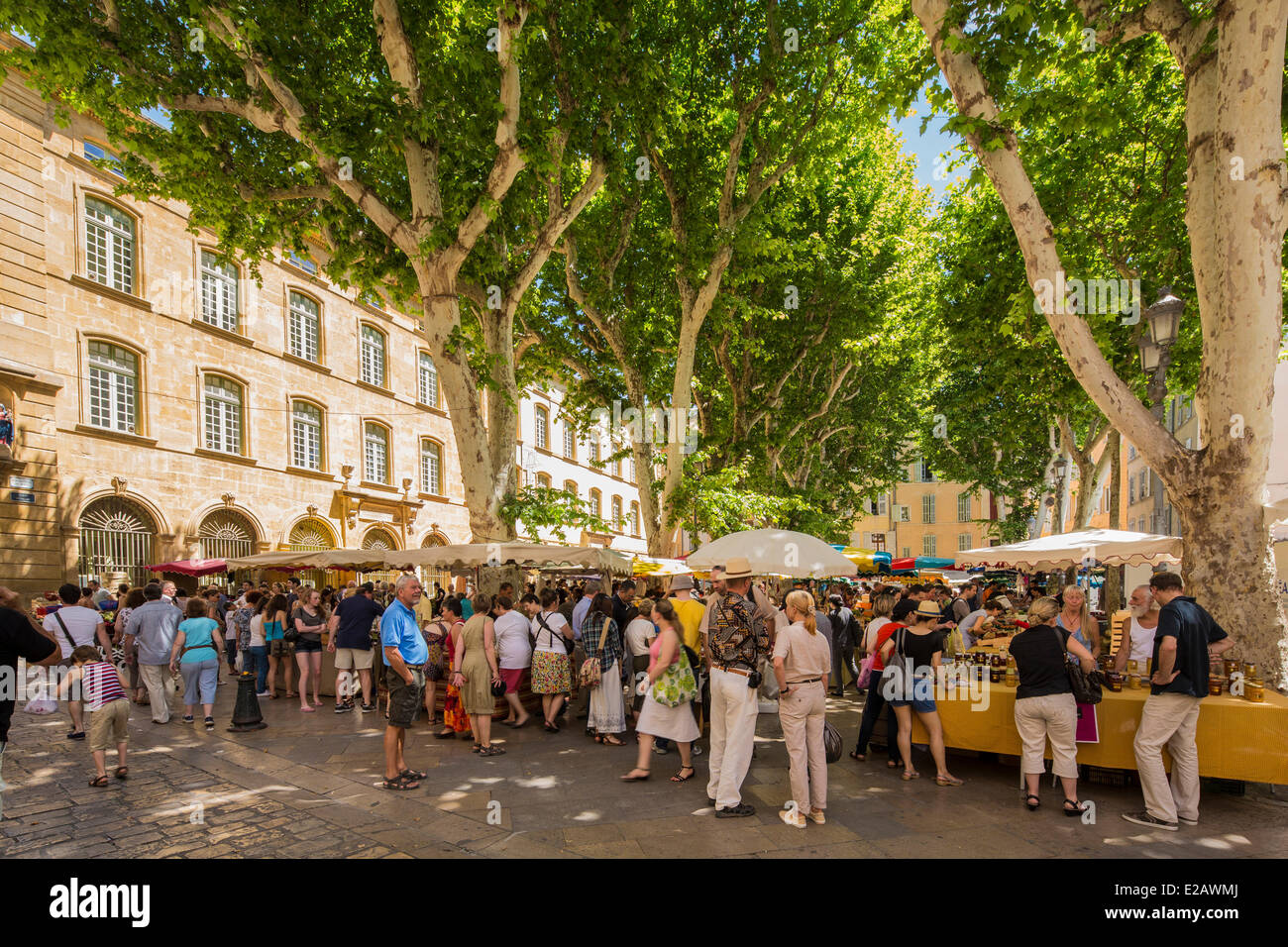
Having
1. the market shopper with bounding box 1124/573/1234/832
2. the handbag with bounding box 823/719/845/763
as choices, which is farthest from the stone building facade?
the market shopper with bounding box 1124/573/1234/832

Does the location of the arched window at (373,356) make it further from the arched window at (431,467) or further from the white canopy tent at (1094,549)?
the white canopy tent at (1094,549)

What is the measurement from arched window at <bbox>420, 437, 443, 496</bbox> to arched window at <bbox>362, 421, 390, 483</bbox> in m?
1.91

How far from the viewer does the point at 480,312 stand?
40.3ft

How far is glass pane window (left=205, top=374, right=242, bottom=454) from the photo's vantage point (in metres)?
20.0

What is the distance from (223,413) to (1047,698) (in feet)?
70.3

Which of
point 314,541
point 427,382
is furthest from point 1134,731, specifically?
point 427,382

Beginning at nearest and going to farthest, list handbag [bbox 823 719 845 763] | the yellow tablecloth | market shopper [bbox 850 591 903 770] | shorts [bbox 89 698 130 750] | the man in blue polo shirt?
the yellow tablecloth < handbag [bbox 823 719 845 763] < the man in blue polo shirt < shorts [bbox 89 698 130 750] < market shopper [bbox 850 591 903 770]

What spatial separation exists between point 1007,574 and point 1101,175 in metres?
19.7

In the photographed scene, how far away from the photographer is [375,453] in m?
26.4

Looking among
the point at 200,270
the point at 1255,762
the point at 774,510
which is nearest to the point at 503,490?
the point at 774,510

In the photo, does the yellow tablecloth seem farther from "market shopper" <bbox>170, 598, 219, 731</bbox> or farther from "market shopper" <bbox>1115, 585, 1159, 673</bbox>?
"market shopper" <bbox>170, 598, 219, 731</bbox>

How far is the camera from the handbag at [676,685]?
6.67 m

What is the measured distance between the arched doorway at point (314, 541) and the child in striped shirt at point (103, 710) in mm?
16438

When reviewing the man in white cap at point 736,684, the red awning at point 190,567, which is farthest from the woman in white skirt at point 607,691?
the red awning at point 190,567
